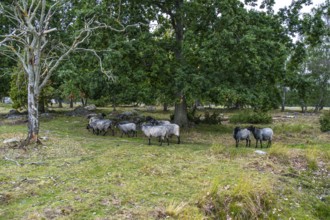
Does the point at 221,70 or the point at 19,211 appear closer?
the point at 19,211

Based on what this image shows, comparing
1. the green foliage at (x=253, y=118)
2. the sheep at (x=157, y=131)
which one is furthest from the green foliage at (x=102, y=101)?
the sheep at (x=157, y=131)

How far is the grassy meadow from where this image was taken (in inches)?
304

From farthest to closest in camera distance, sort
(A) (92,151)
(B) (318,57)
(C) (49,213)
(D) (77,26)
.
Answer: (B) (318,57) < (D) (77,26) < (A) (92,151) < (C) (49,213)

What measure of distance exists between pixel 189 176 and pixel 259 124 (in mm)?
19901

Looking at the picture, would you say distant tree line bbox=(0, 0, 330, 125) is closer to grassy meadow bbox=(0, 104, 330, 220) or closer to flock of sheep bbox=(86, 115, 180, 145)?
flock of sheep bbox=(86, 115, 180, 145)

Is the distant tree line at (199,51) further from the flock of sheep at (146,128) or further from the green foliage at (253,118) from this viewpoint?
the green foliage at (253,118)

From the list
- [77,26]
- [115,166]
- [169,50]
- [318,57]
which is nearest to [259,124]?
[169,50]

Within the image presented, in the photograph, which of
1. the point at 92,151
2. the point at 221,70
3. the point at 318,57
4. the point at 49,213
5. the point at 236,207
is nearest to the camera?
the point at 49,213

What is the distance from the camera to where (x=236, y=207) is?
833cm

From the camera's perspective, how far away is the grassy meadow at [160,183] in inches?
304

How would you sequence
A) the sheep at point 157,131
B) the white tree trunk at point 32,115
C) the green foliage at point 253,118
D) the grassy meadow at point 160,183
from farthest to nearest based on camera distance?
the green foliage at point 253,118 < the sheep at point 157,131 < the white tree trunk at point 32,115 < the grassy meadow at point 160,183

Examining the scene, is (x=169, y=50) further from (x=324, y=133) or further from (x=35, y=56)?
(x=324, y=133)

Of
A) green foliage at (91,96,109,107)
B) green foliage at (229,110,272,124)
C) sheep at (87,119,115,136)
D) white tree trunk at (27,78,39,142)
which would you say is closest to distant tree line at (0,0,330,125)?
white tree trunk at (27,78,39,142)

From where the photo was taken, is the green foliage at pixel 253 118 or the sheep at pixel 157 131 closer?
the sheep at pixel 157 131
